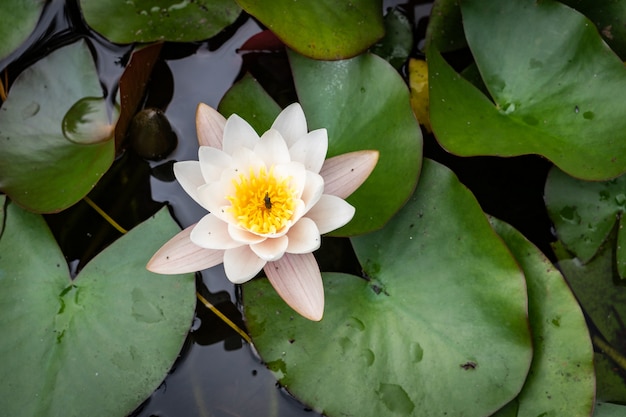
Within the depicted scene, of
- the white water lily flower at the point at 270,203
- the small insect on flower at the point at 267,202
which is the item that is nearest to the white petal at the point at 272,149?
the white water lily flower at the point at 270,203

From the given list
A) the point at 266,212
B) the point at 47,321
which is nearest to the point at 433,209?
the point at 266,212

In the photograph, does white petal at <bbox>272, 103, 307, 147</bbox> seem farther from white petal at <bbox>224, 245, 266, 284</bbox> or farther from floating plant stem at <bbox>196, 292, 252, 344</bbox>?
floating plant stem at <bbox>196, 292, 252, 344</bbox>

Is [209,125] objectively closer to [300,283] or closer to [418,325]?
[300,283]

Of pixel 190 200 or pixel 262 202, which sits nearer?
pixel 262 202

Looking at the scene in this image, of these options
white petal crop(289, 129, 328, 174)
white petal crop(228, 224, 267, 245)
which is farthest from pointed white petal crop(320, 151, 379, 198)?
white petal crop(228, 224, 267, 245)

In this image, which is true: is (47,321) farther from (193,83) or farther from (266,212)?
(193,83)

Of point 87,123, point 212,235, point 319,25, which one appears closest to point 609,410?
point 212,235

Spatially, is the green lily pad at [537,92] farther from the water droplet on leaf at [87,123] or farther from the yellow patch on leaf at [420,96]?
the water droplet on leaf at [87,123]
